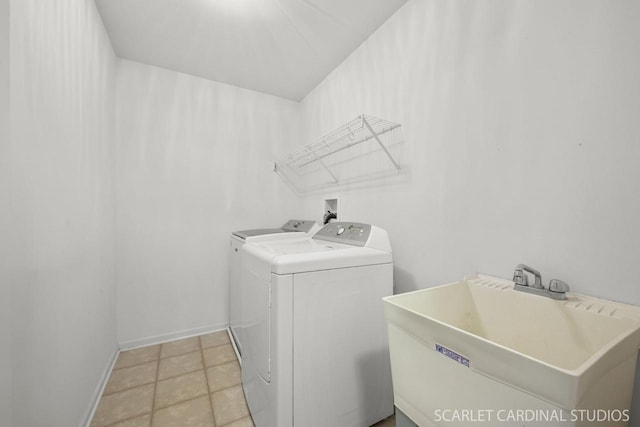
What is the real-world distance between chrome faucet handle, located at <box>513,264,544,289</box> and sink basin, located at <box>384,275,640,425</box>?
0.05 m

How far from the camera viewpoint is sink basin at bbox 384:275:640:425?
1.61 ft

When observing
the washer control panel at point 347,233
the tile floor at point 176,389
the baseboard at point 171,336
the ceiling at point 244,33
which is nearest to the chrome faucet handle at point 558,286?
the washer control panel at point 347,233

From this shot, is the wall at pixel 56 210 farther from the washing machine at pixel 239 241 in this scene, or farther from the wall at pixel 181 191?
the washing machine at pixel 239 241

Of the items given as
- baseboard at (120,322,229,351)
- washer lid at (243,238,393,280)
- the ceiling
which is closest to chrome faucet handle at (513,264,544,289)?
washer lid at (243,238,393,280)

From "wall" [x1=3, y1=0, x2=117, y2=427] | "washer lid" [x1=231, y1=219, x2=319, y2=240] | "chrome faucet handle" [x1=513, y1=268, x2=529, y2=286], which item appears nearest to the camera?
"wall" [x1=3, y1=0, x2=117, y2=427]

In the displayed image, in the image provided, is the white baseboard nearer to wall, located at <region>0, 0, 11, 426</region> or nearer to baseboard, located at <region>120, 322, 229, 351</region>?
baseboard, located at <region>120, 322, 229, 351</region>

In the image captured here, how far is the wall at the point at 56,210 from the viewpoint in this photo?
2.67ft

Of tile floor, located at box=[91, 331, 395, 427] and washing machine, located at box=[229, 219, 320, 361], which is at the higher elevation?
washing machine, located at box=[229, 219, 320, 361]

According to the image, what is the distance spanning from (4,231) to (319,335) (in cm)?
116

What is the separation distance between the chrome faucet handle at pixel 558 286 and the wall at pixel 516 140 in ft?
0.19

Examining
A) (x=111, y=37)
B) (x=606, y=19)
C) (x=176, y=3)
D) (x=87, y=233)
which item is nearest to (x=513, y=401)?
(x=606, y=19)

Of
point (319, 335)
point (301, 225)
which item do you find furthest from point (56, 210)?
point (301, 225)

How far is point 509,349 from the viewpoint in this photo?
1.70 feet

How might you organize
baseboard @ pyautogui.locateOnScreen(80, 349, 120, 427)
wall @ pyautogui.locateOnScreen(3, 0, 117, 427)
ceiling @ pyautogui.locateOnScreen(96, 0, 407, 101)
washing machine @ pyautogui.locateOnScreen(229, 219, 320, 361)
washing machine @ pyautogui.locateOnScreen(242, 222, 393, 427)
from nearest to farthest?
wall @ pyautogui.locateOnScreen(3, 0, 117, 427)
washing machine @ pyautogui.locateOnScreen(242, 222, 393, 427)
baseboard @ pyautogui.locateOnScreen(80, 349, 120, 427)
ceiling @ pyautogui.locateOnScreen(96, 0, 407, 101)
washing machine @ pyautogui.locateOnScreen(229, 219, 320, 361)
